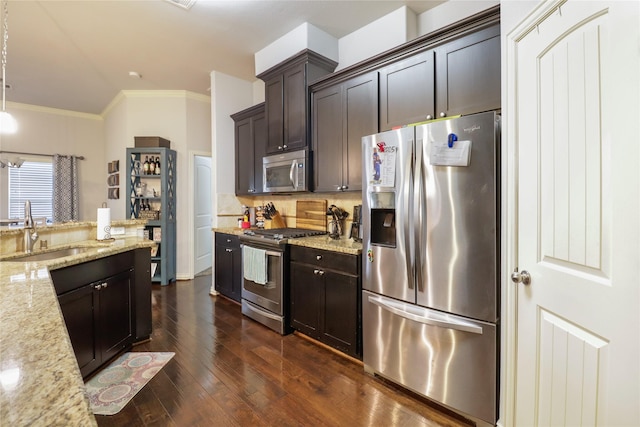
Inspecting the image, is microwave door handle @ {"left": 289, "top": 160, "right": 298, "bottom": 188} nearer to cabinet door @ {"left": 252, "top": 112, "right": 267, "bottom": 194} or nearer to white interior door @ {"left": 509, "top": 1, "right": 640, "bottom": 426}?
cabinet door @ {"left": 252, "top": 112, "right": 267, "bottom": 194}

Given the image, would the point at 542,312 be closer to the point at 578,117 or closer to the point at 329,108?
the point at 578,117

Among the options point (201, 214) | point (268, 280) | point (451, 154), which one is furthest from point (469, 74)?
point (201, 214)

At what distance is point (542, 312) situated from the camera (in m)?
1.31

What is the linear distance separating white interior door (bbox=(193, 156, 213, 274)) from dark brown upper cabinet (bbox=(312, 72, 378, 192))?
2.82m

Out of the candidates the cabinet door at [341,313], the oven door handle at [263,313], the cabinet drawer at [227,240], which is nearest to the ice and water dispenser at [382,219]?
the cabinet door at [341,313]

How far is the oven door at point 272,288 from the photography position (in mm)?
2820

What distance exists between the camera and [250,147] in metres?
3.95

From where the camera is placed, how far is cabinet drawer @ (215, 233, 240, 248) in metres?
3.57

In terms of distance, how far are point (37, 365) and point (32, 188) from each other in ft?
21.6

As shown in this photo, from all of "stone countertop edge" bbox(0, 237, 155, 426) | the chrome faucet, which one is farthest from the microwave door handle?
"stone countertop edge" bbox(0, 237, 155, 426)

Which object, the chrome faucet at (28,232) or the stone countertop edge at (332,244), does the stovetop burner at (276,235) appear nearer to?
the stone countertop edge at (332,244)

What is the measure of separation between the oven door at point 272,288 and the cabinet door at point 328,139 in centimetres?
81

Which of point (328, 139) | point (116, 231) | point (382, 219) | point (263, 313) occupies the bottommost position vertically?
point (263, 313)

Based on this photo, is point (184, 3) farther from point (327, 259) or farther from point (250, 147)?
point (327, 259)
